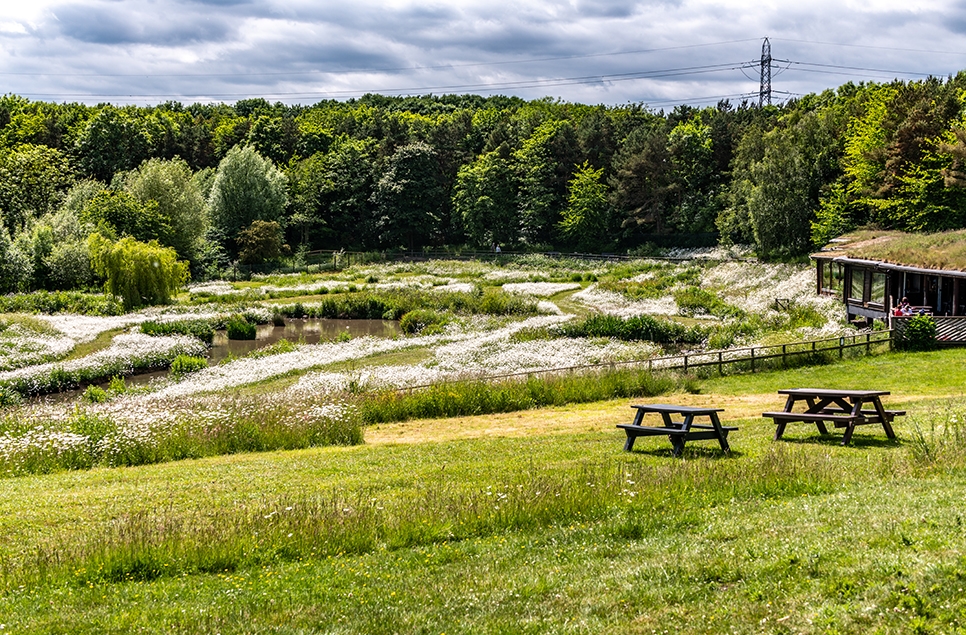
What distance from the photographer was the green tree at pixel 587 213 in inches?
3688

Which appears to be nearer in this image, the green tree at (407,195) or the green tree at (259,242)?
the green tree at (259,242)

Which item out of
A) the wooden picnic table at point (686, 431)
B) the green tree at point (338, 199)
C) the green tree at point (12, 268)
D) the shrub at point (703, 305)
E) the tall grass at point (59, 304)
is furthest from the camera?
the green tree at point (338, 199)

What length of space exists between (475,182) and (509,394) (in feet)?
247

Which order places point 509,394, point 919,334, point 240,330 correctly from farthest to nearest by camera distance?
1. point 240,330
2. point 919,334
3. point 509,394

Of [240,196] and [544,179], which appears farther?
[544,179]

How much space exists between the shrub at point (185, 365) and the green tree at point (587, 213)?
2428 inches

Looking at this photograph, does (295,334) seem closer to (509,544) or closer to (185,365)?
(185,365)

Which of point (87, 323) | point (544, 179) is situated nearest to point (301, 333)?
point (87, 323)

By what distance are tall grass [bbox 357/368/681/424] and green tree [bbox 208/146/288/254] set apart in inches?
2686

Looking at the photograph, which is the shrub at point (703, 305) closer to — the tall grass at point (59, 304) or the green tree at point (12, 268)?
the tall grass at point (59, 304)

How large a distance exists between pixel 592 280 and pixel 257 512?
2374 inches

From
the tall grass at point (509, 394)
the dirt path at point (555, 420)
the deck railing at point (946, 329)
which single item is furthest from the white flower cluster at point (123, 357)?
the deck railing at point (946, 329)

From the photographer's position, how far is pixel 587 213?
3679 inches

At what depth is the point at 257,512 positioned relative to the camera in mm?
12227
